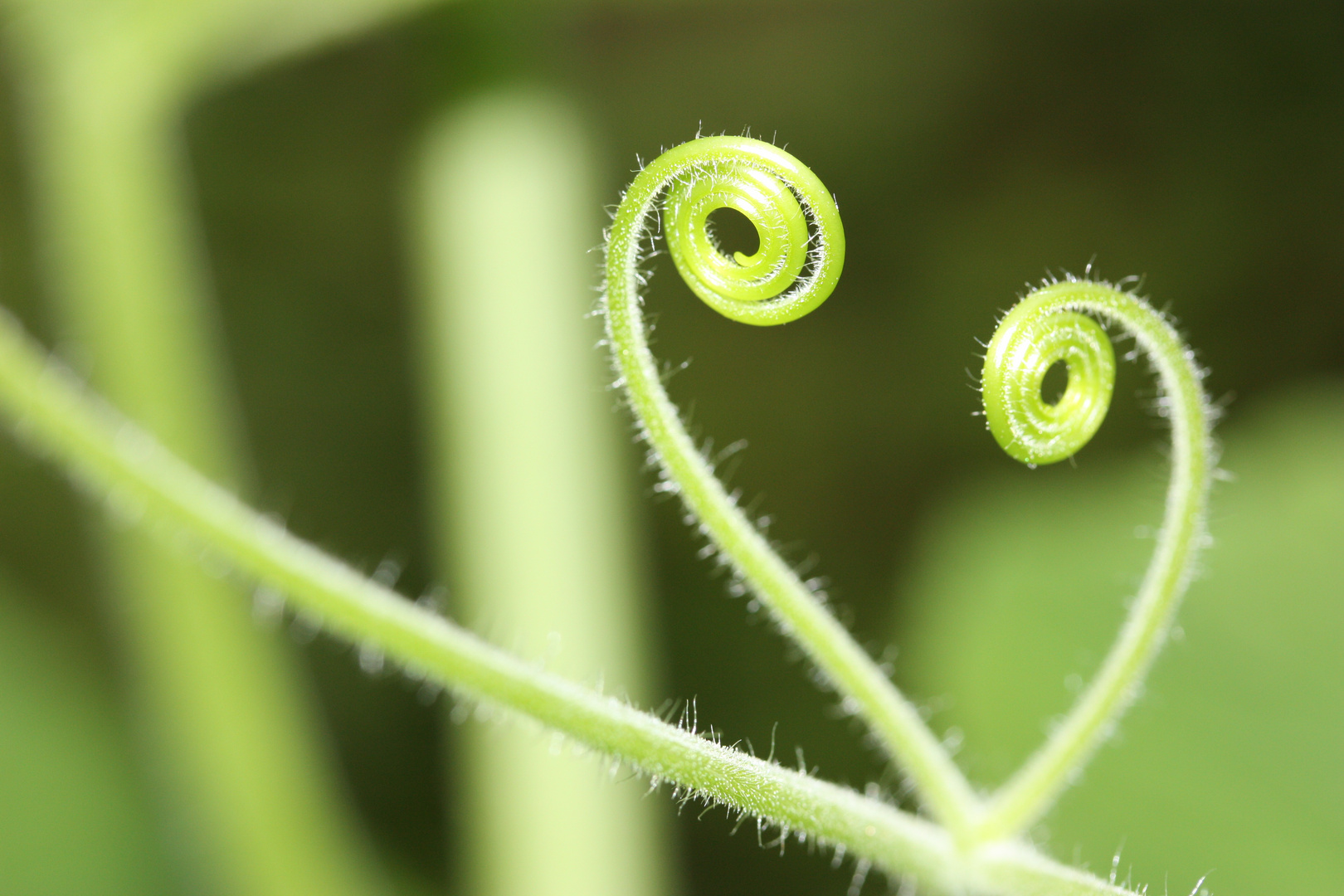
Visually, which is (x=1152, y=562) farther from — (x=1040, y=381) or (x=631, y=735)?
(x=631, y=735)

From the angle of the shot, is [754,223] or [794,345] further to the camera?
[794,345]

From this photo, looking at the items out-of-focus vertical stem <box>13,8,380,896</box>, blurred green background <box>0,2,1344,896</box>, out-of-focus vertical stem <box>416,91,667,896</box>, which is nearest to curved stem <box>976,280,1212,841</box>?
blurred green background <box>0,2,1344,896</box>

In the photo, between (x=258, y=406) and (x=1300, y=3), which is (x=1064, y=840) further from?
(x=258, y=406)

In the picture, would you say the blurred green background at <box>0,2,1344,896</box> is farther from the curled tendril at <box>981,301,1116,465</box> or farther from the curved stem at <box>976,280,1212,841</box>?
the curled tendril at <box>981,301,1116,465</box>

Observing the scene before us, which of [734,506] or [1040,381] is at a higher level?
[1040,381]

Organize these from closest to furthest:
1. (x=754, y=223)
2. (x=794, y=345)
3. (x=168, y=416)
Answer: (x=754, y=223) < (x=168, y=416) < (x=794, y=345)

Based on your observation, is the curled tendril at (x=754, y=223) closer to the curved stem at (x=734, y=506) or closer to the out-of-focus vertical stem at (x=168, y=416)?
the curved stem at (x=734, y=506)

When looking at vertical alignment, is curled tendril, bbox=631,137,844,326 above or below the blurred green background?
above

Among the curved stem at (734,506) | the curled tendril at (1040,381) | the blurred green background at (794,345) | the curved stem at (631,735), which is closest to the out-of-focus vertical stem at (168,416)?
the blurred green background at (794,345)

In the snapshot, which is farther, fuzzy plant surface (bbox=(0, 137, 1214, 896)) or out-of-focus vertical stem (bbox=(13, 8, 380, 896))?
out-of-focus vertical stem (bbox=(13, 8, 380, 896))

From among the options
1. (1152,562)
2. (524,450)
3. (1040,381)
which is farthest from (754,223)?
(524,450)
